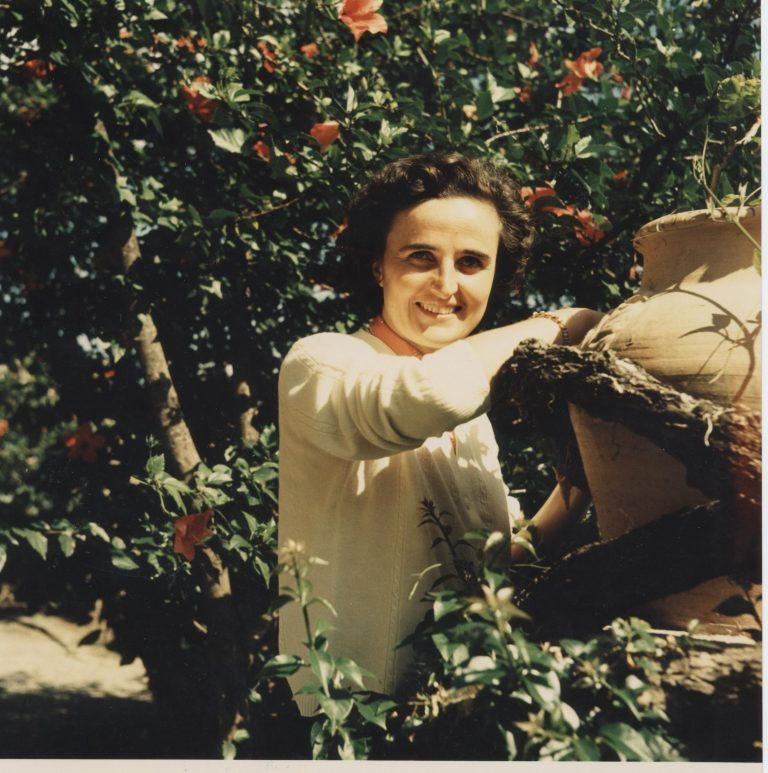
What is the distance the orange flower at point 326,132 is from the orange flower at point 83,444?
1.32 meters

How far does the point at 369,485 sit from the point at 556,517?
47cm

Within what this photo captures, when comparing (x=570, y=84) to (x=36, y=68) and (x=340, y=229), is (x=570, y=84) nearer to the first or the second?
(x=340, y=229)

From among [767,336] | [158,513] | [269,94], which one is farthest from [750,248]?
[158,513]

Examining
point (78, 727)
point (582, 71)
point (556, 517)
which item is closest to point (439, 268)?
point (556, 517)

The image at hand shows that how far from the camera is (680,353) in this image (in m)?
1.18

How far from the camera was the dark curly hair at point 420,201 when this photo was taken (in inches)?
59.1

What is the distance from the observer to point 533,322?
54.1 inches

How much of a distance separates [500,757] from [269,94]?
1977 mm

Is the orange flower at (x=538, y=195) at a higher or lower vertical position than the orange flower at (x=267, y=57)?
lower

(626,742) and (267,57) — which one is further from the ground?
(267,57)

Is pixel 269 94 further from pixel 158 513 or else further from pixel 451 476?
pixel 451 476

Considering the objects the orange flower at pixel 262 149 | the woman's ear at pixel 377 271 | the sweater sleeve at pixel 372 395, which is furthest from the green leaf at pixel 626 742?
the orange flower at pixel 262 149

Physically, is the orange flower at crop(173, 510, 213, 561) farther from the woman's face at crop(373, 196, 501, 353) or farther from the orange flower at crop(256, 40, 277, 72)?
the orange flower at crop(256, 40, 277, 72)

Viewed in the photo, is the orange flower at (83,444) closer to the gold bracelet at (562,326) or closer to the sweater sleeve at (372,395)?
the sweater sleeve at (372,395)
